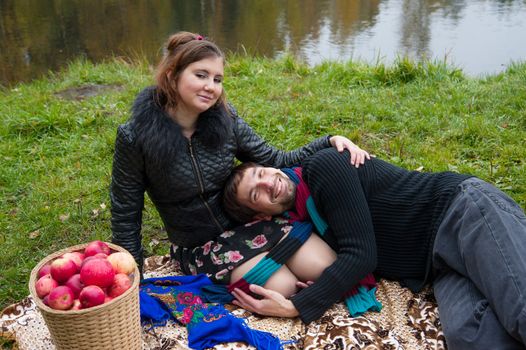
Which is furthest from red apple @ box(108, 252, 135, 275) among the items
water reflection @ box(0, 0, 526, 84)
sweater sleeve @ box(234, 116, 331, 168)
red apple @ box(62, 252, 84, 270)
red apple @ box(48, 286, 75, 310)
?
water reflection @ box(0, 0, 526, 84)

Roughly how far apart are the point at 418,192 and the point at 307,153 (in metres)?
0.75

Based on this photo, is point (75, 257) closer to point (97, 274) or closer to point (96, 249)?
point (96, 249)

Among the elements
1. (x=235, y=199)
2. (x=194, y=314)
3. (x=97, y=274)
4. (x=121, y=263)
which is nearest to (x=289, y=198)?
(x=235, y=199)

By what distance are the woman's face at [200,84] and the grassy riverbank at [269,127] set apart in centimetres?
134

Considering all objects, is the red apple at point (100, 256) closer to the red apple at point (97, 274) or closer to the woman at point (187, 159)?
the red apple at point (97, 274)

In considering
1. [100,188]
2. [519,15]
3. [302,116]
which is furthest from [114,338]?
[519,15]

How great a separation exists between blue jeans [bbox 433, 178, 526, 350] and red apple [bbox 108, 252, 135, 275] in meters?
1.50

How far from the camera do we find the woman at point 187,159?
114 inches

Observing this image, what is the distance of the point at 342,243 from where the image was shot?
284cm

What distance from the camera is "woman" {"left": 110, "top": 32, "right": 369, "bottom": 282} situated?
2900 millimetres

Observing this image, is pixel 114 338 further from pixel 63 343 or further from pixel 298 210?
pixel 298 210

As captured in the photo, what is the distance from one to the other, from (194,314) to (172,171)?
0.78 metres

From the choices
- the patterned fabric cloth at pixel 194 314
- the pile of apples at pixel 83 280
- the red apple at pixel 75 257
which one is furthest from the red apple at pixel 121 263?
the patterned fabric cloth at pixel 194 314

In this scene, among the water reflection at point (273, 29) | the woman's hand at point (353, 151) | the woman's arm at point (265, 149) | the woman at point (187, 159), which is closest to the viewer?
the woman at point (187, 159)
